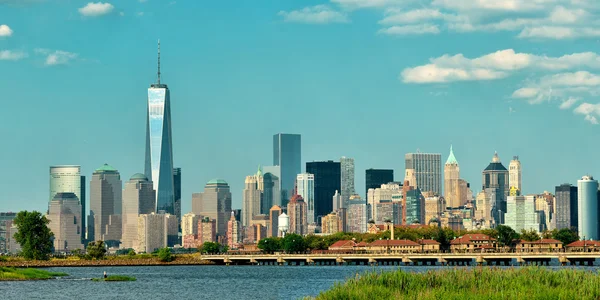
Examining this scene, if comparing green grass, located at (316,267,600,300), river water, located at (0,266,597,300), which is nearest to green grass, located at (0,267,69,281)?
river water, located at (0,266,597,300)

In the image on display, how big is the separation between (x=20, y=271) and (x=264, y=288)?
4092cm

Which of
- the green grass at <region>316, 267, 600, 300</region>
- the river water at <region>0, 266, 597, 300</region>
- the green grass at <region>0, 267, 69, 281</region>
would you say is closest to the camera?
the green grass at <region>316, 267, 600, 300</region>

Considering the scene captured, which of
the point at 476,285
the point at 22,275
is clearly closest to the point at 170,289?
the point at 22,275

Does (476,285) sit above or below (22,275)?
above

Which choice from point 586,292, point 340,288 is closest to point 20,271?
point 340,288

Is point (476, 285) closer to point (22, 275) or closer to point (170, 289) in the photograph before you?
point (170, 289)

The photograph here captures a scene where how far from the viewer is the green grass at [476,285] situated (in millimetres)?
67750

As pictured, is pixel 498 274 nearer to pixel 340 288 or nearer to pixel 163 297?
pixel 340 288

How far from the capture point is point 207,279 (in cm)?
15688

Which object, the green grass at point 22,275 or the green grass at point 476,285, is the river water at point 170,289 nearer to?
the green grass at point 22,275

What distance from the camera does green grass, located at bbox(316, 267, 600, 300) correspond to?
222 feet

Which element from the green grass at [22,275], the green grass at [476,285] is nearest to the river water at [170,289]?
the green grass at [22,275]

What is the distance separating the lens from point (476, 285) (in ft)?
237

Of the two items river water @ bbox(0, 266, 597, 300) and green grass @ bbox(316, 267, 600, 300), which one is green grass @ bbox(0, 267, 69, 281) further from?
green grass @ bbox(316, 267, 600, 300)
